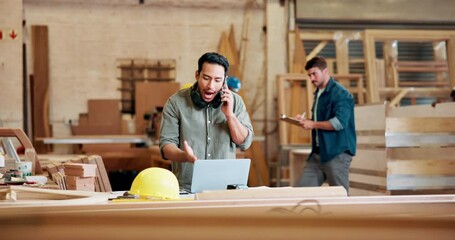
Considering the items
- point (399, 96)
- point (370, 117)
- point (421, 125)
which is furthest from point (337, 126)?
point (399, 96)

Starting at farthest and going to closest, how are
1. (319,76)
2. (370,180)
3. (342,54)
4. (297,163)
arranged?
(342,54) → (297,163) → (370,180) → (319,76)

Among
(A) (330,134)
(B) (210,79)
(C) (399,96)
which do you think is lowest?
(A) (330,134)

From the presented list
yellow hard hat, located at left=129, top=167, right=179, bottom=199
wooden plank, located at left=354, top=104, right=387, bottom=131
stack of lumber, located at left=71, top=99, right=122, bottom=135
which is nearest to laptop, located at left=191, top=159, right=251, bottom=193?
yellow hard hat, located at left=129, top=167, right=179, bottom=199

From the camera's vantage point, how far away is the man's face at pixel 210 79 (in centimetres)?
347

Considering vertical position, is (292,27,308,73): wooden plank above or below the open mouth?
above

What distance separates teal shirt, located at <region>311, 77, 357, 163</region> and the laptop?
263 cm

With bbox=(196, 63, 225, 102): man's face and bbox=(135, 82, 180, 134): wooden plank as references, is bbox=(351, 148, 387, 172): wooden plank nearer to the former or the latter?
bbox=(196, 63, 225, 102): man's face

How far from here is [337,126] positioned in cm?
549

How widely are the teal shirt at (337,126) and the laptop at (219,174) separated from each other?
2631mm

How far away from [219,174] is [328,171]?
2.78 metres

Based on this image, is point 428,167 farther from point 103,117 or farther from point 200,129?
point 103,117

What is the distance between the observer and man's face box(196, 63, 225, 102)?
3473 mm

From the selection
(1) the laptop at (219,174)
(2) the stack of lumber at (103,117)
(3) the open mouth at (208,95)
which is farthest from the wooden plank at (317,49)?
(1) the laptop at (219,174)

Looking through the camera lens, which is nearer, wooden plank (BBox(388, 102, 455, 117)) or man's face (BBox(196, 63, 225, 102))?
man's face (BBox(196, 63, 225, 102))
